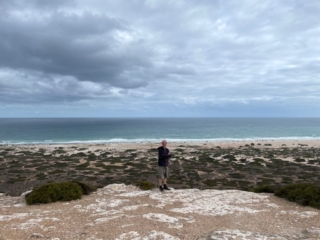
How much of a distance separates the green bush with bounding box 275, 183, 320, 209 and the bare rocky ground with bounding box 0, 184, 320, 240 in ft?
1.36

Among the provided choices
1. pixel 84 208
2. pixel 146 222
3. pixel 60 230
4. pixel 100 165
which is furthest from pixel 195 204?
pixel 100 165

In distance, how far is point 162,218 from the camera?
9039mm

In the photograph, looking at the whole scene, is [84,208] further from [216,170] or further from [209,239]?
[216,170]

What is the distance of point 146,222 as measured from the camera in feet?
28.3

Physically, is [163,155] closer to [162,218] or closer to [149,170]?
[162,218]

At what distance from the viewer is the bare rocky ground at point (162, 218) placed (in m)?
7.67

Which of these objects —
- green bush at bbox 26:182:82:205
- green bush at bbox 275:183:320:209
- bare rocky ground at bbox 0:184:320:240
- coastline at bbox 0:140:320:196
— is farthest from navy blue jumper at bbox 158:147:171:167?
coastline at bbox 0:140:320:196

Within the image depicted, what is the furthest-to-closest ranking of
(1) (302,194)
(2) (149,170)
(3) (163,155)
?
(2) (149,170), (3) (163,155), (1) (302,194)

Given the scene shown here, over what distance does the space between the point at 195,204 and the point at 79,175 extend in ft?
61.0

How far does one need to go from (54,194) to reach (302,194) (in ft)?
39.6

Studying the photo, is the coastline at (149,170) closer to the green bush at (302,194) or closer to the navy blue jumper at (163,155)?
the green bush at (302,194)

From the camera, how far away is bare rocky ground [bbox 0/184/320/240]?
25.2ft

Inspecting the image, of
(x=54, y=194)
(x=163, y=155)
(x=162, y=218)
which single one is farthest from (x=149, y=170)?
(x=162, y=218)

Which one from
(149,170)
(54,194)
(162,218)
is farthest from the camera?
(149,170)
